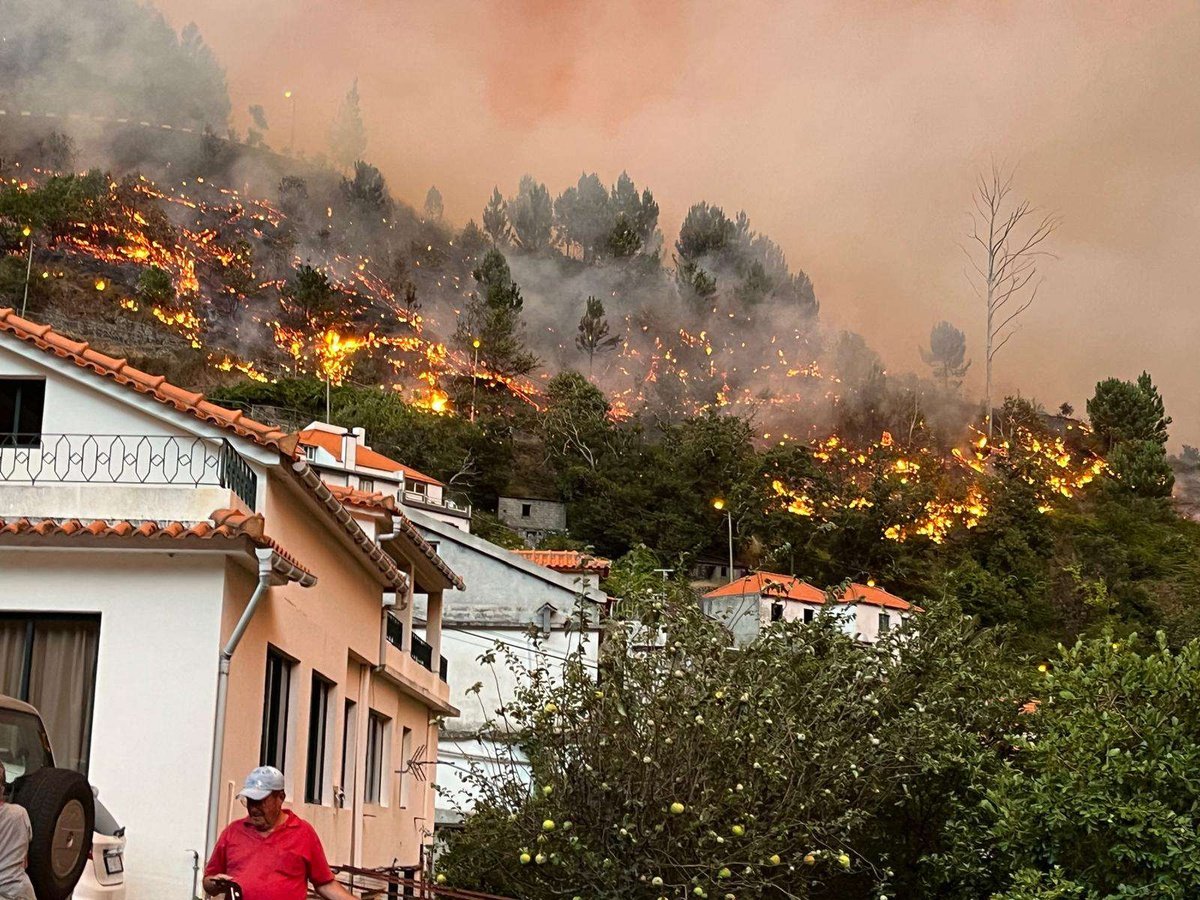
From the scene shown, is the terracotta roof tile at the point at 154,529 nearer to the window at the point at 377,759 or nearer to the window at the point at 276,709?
the window at the point at 276,709

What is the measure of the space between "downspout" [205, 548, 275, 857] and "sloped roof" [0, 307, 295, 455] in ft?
4.61

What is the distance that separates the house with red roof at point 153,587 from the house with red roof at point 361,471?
34.8m

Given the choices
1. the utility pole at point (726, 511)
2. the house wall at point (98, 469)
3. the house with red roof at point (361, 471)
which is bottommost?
the house wall at point (98, 469)

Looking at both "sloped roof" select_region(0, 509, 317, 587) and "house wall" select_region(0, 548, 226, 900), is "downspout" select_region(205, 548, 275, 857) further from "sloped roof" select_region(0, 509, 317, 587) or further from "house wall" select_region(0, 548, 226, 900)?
"sloped roof" select_region(0, 509, 317, 587)

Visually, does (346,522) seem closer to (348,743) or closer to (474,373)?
(348,743)

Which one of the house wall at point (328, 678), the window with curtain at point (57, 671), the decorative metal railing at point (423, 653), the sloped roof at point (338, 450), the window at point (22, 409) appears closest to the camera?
the window with curtain at point (57, 671)

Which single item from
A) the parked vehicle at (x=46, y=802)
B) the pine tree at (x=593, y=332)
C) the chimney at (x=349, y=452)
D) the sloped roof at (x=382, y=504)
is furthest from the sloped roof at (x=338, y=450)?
the pine tree at (x=593, y=332)

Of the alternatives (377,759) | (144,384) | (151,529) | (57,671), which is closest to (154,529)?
(151,529)

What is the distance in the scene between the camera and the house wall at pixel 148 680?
38.6ft

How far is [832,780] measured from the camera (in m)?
17.3

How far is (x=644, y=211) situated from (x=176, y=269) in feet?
176

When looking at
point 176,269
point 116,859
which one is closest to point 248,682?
point 116,859

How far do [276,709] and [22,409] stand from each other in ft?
13.4

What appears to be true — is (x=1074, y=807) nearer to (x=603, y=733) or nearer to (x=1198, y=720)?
(x=1198, y=720)
